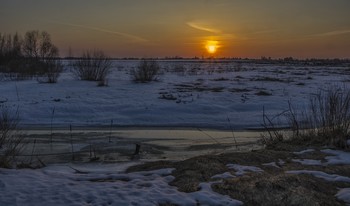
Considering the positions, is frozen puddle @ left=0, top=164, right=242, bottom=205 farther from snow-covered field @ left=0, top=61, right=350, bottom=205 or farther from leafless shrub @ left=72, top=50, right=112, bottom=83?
leafless shrub @ left=72, top=50, right=112, bottom=83

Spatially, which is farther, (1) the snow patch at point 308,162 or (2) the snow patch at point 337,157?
(2) the snow patch at point 337,157

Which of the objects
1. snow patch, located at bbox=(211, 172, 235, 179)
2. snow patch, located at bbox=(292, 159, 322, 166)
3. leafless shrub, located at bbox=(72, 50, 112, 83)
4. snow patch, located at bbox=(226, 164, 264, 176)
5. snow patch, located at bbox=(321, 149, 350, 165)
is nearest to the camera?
snow patch, located at bbox=(211, 172, 235, 179)

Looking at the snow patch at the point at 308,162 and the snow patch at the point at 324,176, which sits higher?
the snow patch at the point at 324,176

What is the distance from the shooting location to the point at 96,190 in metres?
5.51

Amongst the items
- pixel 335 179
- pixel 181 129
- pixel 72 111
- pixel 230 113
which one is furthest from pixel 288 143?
pixel 72 111

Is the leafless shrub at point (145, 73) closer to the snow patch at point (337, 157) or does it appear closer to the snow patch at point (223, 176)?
the snow patch at point (337, 157)

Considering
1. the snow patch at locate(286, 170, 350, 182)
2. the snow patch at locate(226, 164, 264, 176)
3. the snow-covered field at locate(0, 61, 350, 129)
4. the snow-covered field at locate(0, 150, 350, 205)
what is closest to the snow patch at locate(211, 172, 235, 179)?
the snow-covered field at locate(0, 150, 350, 205)

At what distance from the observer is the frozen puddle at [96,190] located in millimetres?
5105

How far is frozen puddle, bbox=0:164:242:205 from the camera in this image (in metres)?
5.11

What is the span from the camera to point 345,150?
870cm

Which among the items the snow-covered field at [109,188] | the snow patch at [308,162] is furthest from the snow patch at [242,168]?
the snow patch at [308,162]

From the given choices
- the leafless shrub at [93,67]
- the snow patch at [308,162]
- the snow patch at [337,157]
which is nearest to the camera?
the snow patch at [308,162]

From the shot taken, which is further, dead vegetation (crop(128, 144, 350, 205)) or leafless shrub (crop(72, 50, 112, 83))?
leafless shrub (crop(72, 50, 112, 83))

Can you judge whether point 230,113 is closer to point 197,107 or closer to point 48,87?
point 197,107
